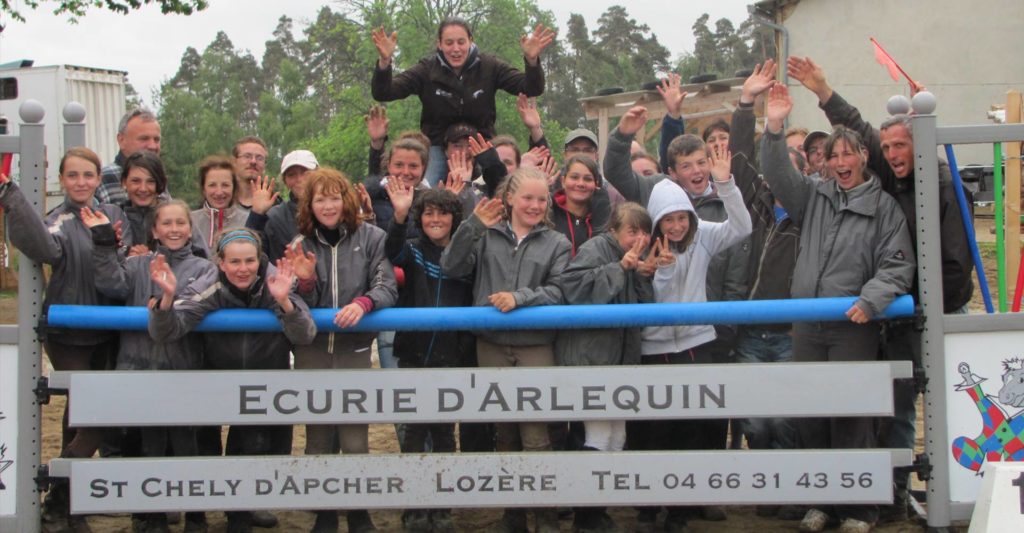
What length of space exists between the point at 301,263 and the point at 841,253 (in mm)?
2400

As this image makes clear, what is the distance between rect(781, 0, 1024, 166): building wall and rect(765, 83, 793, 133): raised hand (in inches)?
793

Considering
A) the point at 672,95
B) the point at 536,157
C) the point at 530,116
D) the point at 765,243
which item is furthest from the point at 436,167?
the point at 765,243

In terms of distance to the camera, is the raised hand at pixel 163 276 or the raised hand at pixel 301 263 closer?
the raised hand at pixel 163 276

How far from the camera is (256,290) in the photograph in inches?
197

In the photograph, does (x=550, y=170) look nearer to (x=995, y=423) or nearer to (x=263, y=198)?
(x=263, y=198)

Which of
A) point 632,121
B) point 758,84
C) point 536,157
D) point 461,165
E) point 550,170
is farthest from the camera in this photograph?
point 536,157

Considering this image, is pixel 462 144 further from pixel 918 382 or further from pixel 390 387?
pixel 918 382

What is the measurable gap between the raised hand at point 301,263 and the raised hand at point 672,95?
2.47m

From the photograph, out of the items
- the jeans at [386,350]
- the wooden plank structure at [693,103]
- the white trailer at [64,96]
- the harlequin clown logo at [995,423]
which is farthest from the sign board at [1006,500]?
the white trailer at [64,96]

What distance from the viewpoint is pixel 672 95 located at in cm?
648

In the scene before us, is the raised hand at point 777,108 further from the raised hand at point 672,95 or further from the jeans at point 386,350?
the jeans at point 386,350

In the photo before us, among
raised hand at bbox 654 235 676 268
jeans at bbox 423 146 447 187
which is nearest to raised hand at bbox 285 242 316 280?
raised hand at bbox 654 235 676 268

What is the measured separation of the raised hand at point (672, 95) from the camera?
6.48m

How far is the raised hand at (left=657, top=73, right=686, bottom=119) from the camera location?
648cm
